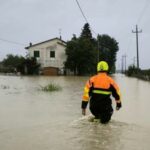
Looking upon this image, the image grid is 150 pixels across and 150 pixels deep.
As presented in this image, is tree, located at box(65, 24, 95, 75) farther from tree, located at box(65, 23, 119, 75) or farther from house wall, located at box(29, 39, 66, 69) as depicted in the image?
house wall, located at box(29, 39, 66, 69)

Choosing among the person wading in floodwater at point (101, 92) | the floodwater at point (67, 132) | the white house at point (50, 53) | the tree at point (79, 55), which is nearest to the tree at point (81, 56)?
the tree at point (79, 55)

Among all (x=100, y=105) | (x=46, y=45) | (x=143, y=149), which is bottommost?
(x=143, y=149)

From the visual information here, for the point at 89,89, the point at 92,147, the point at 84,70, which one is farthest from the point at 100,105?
the point at 84,70

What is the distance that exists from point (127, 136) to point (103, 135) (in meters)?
0.65

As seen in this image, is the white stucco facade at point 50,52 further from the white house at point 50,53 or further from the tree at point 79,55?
the tree at point 79,55

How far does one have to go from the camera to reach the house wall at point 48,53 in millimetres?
80500

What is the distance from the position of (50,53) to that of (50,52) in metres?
0.18

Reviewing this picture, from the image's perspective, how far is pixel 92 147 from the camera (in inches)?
352

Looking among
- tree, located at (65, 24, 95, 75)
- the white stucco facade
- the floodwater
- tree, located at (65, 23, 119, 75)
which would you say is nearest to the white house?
the white stucco facade

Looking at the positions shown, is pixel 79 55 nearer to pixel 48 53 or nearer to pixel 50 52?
pixel 50 52

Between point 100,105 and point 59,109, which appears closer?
point 100,105

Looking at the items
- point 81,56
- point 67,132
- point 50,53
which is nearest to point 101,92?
point 67,132

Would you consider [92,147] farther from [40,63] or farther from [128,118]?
[40,63]

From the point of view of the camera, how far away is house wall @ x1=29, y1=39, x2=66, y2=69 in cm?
8050
